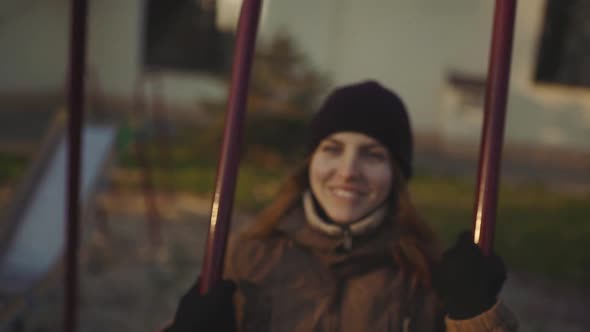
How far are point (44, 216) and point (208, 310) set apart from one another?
2544 mm

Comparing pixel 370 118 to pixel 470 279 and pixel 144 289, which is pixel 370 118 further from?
pixel 144 289

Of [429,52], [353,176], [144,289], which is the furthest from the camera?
[429,52]

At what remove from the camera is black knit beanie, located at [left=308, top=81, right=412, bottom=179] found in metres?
1.37

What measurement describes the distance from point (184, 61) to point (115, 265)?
5461 mm

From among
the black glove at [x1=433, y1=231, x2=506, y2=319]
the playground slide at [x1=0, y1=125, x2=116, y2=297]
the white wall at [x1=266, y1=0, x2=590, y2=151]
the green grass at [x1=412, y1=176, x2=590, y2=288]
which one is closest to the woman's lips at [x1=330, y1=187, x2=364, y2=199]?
the black glove at [x1=433, y1=231, x2=506, y2=319]

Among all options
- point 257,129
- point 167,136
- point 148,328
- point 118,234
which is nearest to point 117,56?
point 167,136

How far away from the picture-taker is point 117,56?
8969 mm

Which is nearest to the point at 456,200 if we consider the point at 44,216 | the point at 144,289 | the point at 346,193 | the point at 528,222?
Result: the point at 528,222

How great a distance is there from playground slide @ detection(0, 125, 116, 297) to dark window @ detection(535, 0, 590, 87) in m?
5.82

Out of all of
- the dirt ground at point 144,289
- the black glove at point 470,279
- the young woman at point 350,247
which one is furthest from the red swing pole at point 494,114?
the dirt ground at point 144,289

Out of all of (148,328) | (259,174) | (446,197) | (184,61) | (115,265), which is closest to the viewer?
(148,328)

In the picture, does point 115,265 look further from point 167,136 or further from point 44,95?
point 44,95

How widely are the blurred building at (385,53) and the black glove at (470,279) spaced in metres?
6.27

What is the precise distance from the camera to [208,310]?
1.12 m
